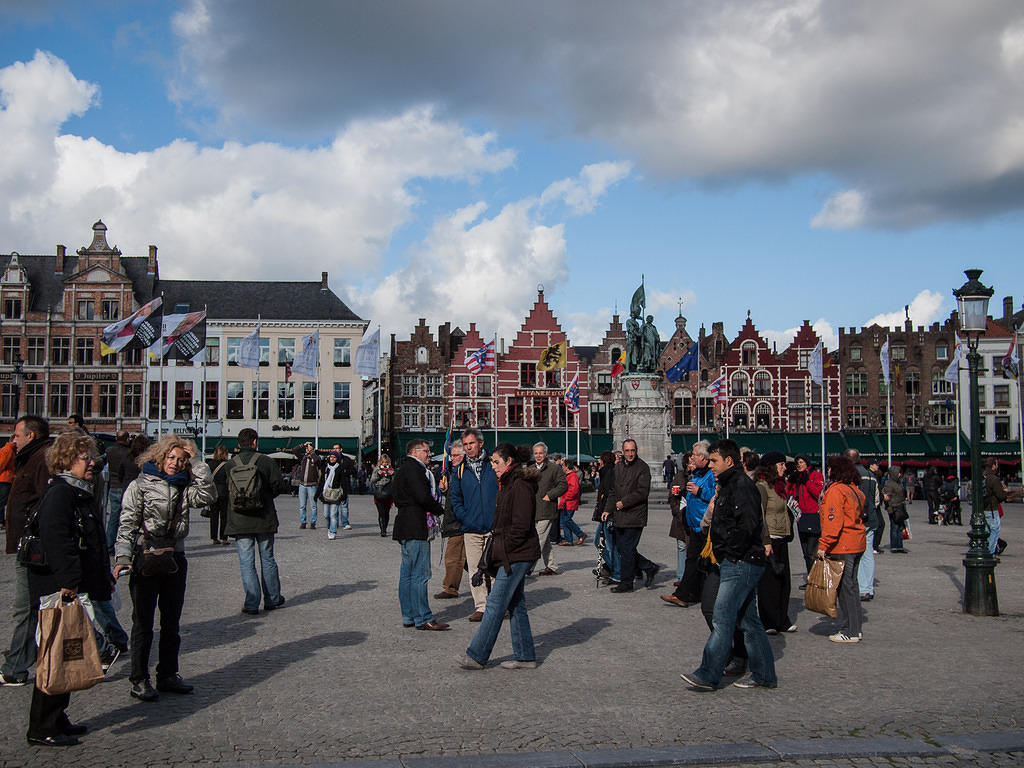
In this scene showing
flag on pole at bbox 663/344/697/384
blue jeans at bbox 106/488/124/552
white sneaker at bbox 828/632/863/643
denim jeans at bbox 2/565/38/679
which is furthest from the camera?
flag on pole at bbox 663/344/697/384

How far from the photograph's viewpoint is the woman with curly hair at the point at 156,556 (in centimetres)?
662

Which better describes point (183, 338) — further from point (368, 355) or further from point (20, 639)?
point (20, 639)

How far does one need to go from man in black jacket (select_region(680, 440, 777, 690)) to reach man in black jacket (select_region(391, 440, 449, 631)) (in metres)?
3.17

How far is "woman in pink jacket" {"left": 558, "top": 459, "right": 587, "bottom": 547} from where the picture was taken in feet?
58.1

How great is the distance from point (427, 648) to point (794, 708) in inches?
129

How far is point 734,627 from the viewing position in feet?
22.5

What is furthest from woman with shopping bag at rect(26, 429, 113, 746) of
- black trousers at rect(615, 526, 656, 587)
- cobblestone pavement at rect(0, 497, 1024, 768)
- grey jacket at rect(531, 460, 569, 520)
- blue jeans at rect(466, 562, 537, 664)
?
grey jacket at rect(531, 460, 569, 520)

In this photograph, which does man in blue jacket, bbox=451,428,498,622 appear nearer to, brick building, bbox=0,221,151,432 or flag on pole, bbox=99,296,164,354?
flag on pole, bbox=99,296,164,354

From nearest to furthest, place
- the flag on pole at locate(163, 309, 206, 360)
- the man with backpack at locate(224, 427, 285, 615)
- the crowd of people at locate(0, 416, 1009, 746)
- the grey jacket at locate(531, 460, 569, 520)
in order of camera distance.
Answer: the crowd of people at locate(0, 416, 1009, 746)
the man with backpack at locate(224, 427, 285, 615)
the grey jacket at locate(531, 460, 569, 520)
the flag on pole at locate(163, 309, 206, 360)

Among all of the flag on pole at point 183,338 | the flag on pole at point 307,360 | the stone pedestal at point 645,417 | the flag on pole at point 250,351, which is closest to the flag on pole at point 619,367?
the stone pedestal at point 645,417

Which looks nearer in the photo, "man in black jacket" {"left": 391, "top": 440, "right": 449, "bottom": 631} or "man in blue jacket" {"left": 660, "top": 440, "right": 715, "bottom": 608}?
"man in black jacket" {"left": 391, "top": 440, "right": 449, "bottom": 631}

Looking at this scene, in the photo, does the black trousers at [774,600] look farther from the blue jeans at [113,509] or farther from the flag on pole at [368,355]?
the flag on pole at [368,355]

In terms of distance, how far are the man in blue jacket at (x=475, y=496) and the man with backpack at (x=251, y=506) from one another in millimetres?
1879

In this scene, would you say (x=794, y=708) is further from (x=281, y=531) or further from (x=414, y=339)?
(x=414, y=339)
